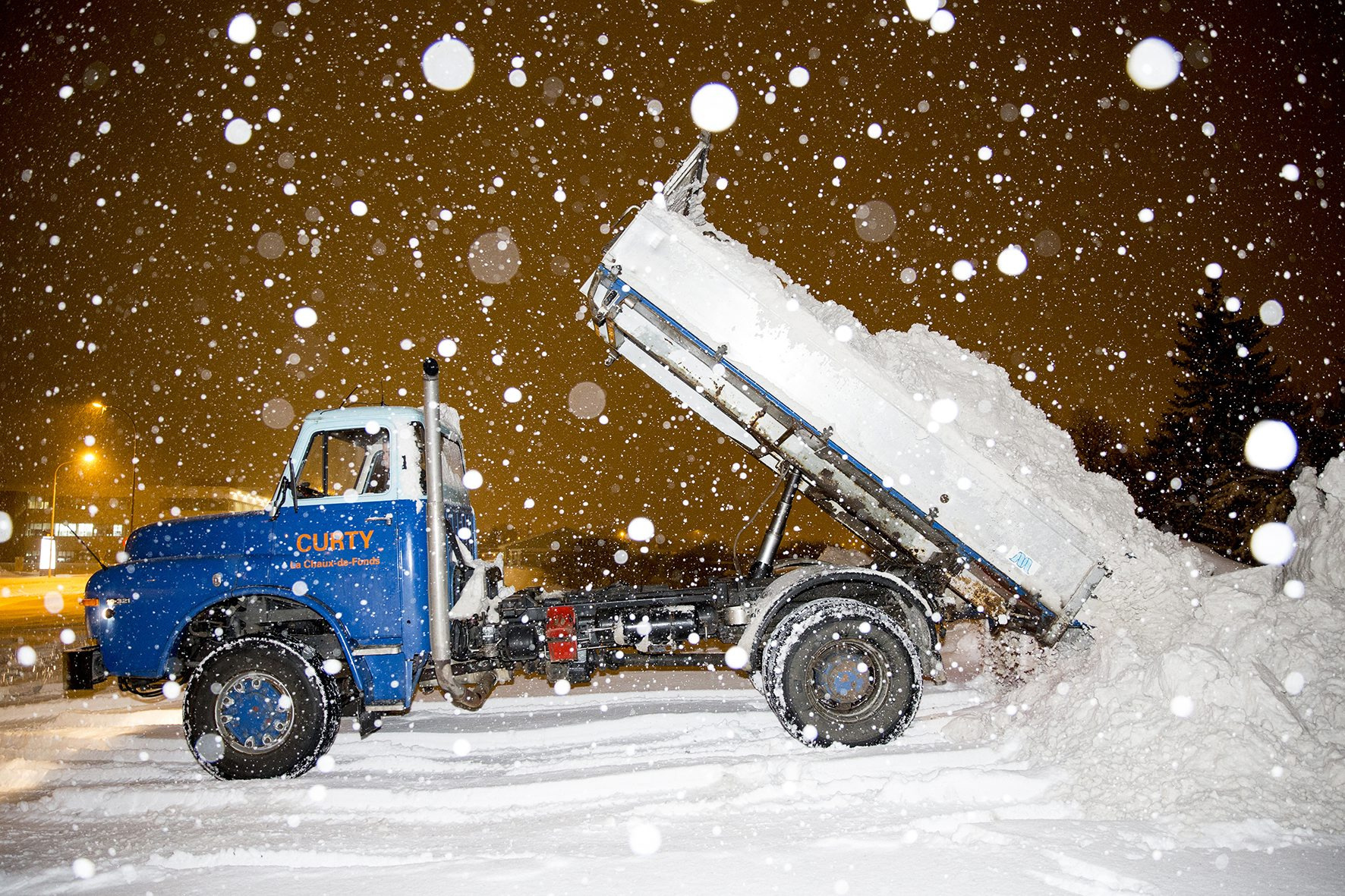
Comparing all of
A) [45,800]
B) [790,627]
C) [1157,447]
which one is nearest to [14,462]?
[45,800]

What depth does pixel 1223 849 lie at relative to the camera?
3947 millimetres

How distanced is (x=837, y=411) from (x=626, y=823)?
309cm

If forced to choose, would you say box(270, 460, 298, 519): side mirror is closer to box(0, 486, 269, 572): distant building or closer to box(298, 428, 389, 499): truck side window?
box(298, 428, 389, 499): truck side window

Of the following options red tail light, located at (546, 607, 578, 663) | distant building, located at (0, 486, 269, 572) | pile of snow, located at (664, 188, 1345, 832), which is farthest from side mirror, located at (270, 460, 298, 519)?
distant building, located at (0, 486, 269, 572)

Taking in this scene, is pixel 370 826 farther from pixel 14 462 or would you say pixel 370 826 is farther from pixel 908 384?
pixel 14 462

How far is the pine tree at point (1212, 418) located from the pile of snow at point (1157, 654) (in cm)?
2315

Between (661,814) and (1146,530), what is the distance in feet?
14.3

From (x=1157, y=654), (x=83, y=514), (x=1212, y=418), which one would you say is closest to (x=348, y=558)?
(x=1157, y=654)

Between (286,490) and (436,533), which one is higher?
(286,490)

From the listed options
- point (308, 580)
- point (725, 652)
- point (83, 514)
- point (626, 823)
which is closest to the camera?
point (626, 823)

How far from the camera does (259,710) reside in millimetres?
5582

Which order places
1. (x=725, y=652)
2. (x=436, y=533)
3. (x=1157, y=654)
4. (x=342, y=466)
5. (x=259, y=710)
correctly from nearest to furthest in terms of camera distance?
(x=1157, y=654) → (x=259, y=710) → (x=436, y=533) → (x=342, y=466) → (x=725, y=652)

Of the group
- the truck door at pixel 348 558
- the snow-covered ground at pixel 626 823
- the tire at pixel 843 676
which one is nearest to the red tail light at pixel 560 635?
the snow-covered ground at pixel 626 823

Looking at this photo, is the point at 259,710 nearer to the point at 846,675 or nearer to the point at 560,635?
the point at 560,635
